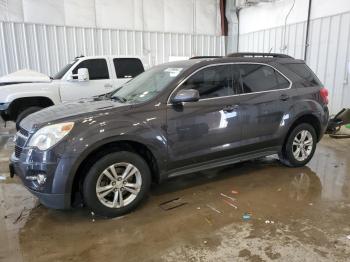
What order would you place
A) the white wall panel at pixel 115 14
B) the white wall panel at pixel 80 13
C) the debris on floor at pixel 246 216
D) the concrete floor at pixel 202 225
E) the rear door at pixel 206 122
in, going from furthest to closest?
the white wall panel at pixel 115 14 → the white wall panel at pixel 80 13 → the rear door at pixel 206 122 → the debris on floor at pixel 246 216 → the concrete floor at pixel 202 225

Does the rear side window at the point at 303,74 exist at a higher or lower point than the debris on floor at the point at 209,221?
higher

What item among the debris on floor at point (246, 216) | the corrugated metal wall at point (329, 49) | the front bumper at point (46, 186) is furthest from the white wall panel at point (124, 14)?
the debris on floor at point (246, 216)

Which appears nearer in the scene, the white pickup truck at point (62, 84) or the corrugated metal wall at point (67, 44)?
the white pickup truck at point (62, 84)

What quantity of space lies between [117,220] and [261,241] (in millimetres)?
1448

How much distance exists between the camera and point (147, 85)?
3705 millimetres

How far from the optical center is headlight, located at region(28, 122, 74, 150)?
9.07 feet

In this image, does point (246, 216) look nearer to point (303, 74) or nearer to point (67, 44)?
point (303, 74)

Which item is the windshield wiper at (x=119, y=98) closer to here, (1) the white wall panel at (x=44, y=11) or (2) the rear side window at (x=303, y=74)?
(2) the rear side window at (x=303, y=74)

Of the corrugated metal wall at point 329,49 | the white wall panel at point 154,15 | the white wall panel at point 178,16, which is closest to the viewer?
the corrugated metal wall at point 329,49

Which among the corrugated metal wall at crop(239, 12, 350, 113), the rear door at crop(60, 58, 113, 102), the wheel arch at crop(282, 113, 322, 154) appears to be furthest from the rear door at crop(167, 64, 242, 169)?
the corrugated metal wall at crop(239, 12, 350, 113)

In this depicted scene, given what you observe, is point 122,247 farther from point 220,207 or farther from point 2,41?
point 2,41

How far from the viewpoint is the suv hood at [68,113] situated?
2.91 m

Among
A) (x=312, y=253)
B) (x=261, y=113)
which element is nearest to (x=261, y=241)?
(x=312, y=253)

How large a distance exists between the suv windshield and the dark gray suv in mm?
20
